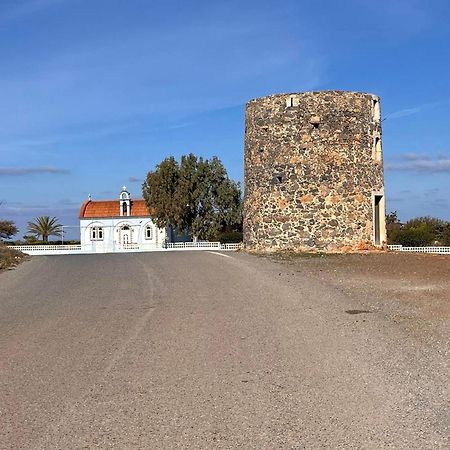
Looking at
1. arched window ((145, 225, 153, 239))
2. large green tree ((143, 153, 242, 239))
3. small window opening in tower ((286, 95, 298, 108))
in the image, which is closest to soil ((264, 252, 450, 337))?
small window opening in tower ((286, 95, 298, 108))

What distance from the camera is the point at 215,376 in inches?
270

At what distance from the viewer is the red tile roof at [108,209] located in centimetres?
6781

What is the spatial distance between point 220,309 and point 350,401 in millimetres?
5533

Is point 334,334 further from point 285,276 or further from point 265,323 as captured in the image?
point 285,276

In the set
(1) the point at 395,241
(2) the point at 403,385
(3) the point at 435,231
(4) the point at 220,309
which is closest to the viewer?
(2) the point at 403,385

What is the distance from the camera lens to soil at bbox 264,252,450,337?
10.7 metres

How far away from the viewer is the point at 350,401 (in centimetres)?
599

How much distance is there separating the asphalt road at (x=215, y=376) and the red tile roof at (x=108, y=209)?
55344 mm

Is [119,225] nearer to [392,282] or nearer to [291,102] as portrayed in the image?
[291,102]

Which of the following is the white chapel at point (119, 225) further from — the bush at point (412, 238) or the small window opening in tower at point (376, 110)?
the small window opening in tower at point (376, 110)

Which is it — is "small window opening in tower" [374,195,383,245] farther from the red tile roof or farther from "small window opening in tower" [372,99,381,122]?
the red tile roof

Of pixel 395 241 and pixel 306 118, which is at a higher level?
pixel 306 118

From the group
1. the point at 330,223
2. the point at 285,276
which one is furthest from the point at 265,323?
the point at 330,223

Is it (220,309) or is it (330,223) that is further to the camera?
(330,223)
